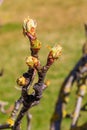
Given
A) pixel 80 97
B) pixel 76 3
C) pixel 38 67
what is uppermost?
pixel 38 67

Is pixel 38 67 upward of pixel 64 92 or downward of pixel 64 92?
upward

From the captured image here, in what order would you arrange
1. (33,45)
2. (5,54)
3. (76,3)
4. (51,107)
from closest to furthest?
(33,45)
(51,107)
(5,54)
(76,3)

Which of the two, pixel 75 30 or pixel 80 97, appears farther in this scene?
pixel 75 30

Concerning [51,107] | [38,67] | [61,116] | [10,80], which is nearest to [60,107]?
[61,116]

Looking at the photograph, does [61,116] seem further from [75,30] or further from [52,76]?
[75,30]

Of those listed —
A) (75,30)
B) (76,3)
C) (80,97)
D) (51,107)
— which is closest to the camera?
(80,97)

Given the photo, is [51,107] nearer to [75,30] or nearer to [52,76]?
[52,76]
